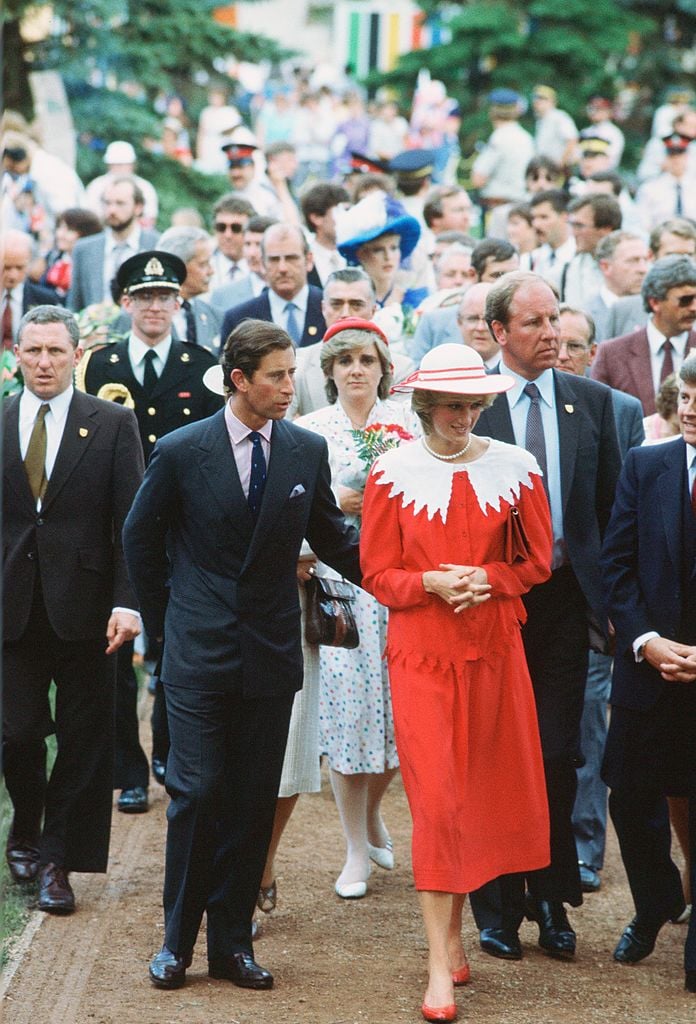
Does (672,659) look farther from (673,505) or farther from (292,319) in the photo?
(292,319)

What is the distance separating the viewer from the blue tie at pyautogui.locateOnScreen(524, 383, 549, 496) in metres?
6.79

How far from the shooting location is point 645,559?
21.6ft

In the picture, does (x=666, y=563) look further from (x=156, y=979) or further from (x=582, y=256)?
(x=582, y=256)

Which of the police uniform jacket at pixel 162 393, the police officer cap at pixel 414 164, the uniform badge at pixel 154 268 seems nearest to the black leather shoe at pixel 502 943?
the police uniform jacket at pixel 162 393

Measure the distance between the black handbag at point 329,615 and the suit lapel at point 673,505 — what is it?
1.31m

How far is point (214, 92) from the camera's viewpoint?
2147 centimetres

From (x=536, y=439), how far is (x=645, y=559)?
64cm

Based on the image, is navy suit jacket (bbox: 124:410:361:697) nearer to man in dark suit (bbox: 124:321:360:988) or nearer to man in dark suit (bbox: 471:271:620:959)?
man in dark suit (bbox: 124:321:360:988)

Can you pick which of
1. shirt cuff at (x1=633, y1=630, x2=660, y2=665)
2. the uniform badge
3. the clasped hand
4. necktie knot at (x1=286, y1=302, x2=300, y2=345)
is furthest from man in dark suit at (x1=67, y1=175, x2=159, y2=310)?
the clasped hand

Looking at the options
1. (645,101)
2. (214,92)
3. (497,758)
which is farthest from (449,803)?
(645,101)

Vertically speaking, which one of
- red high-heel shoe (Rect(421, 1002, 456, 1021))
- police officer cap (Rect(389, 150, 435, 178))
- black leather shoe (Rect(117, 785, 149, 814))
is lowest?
black leather shoe (Rect(117, 785, 149, 814))

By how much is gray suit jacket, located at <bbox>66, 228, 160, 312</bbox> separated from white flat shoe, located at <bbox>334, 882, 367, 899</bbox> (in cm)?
622

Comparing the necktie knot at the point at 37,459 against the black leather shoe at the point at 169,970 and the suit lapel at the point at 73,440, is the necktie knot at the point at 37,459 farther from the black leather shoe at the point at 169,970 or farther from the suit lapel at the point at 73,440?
the black leather shoe at the point at 169,970

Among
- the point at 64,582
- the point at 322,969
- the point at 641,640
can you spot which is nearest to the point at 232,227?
the point at 64,582
